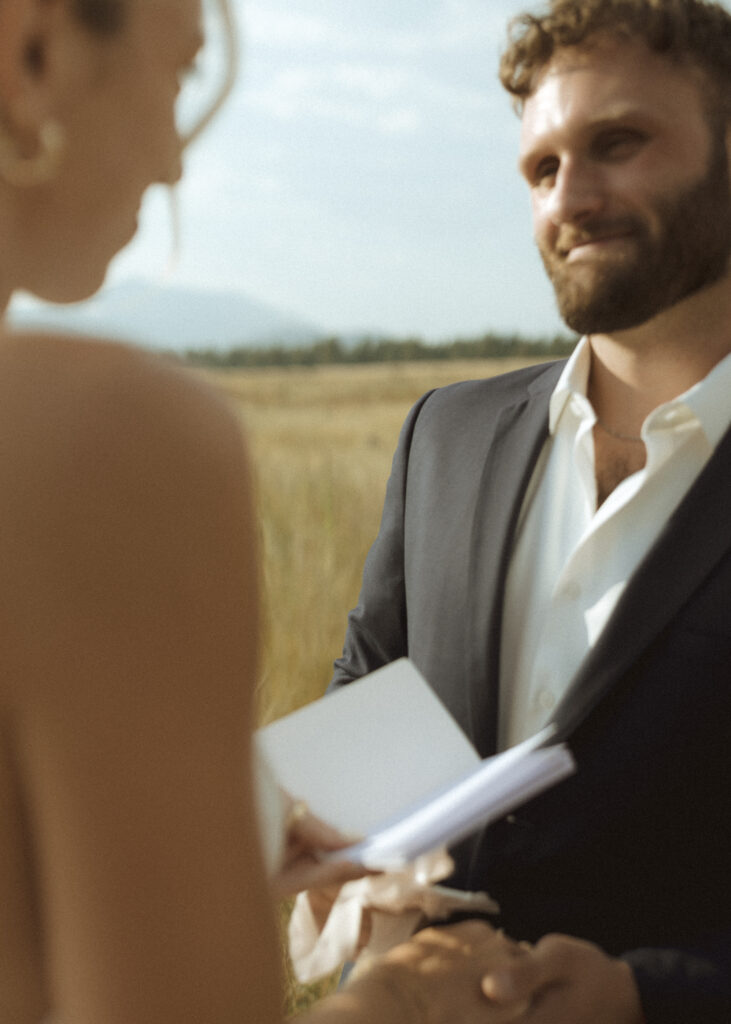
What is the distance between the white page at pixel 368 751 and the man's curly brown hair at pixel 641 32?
120 cm

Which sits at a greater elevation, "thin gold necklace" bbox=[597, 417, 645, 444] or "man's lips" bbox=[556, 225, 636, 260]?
A: "man's lips" bbox=[556, 225, 636, 260]

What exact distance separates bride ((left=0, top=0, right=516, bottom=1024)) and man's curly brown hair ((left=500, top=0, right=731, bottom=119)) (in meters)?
1.39

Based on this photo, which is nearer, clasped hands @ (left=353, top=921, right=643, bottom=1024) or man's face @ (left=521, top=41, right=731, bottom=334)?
clasped hands @ (left=353, top=921, right=643, bottom=1024)

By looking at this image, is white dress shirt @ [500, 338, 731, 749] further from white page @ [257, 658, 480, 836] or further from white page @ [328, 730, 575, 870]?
white page @ [328, 730, 575, 870]

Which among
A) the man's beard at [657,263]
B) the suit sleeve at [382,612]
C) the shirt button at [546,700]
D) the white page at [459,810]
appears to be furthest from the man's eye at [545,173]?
the white page at [459,810]

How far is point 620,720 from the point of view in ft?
4.48

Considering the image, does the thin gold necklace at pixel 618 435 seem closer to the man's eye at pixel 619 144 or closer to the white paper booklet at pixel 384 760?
the man's eye at pixel 619 144

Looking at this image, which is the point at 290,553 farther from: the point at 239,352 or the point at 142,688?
the point at 239,352

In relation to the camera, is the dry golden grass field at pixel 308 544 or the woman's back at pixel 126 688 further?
the dry golden grass field at pixel 308 544

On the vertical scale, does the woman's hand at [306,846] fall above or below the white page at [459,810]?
below

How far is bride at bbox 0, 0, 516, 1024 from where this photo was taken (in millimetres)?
447

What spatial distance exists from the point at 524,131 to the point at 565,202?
0.55ft

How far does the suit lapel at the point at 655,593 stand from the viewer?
54.0 inches

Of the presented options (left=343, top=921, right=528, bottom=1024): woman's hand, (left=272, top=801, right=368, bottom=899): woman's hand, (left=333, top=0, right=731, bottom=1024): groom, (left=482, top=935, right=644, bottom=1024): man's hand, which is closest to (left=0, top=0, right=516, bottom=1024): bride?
(left=343, top=921, right=528, bottom=1024): woman's hand
